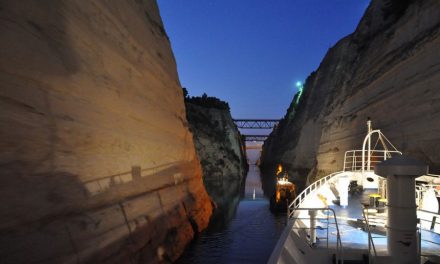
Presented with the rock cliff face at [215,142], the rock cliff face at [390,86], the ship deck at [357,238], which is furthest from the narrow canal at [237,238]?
the rock cliff face at [215,142]

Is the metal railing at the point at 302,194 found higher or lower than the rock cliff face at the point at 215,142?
lower

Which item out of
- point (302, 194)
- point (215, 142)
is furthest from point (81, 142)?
point (215, 142)

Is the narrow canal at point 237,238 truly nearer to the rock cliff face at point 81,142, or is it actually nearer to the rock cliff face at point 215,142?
the rock cliff face at point 81,142

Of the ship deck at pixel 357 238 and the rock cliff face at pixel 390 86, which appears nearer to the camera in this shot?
the ship deck at pixel 357 238

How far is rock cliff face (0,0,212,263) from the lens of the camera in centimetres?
723

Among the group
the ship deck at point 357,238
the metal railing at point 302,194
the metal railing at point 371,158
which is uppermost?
the metal railing at point 371,158

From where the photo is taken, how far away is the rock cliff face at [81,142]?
7230mm

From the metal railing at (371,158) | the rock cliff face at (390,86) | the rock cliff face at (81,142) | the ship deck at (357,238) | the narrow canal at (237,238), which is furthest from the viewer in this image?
the rock cliff face at (390,86)

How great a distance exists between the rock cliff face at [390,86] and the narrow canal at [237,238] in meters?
8.88

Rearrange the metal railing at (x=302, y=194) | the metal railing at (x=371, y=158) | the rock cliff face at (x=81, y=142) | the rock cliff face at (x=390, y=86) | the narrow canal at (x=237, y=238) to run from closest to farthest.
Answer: the rock cliff face at (x=81, y=142) < the metal railing at (x=302, y=194) < the narrow canal at (x=237, y=238) < the metal railing at (x=371, y=158) < the rock cliff face at (x=390, y=86)

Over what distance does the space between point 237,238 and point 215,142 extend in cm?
5027

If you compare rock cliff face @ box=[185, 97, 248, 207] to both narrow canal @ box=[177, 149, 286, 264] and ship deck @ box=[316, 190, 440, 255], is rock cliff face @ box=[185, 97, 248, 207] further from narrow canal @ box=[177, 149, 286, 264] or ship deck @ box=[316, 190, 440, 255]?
ship deck @ box=[316, 190, 440, 255]

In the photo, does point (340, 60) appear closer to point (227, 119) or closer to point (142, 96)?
point (227, 119)

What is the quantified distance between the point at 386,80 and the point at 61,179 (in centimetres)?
2334
